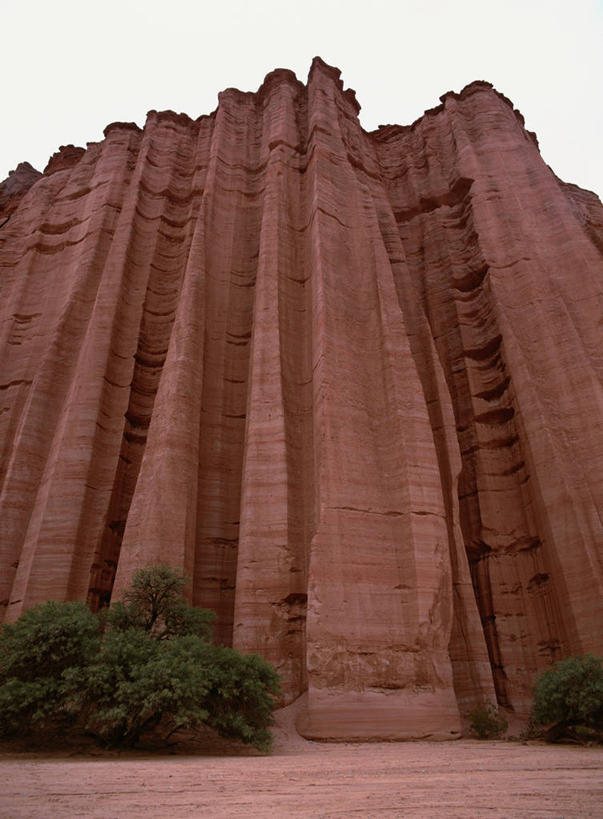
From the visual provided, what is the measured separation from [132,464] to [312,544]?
696cm

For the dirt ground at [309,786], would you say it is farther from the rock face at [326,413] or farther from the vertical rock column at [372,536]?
the rock face at [326,413]

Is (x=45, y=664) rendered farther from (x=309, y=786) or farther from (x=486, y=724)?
(x=486, y=724)

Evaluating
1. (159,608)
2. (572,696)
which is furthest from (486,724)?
(159,608)

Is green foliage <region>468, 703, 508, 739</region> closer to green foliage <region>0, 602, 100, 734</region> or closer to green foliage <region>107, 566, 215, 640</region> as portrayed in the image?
green foliage <region>107, 566, 215, 640</region>

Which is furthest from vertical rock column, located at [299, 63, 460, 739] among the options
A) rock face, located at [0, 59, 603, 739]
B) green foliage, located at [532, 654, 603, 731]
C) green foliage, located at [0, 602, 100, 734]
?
green foliage, located at [0, 602, 100, 734]

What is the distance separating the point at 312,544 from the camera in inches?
437

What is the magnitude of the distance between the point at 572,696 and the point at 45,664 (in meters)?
8.46

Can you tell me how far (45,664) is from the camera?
8438 mm

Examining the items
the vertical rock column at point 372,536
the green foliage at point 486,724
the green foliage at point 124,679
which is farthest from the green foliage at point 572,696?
the green foliage at point 124,679

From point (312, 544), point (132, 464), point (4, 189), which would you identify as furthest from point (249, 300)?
point (4, 189)

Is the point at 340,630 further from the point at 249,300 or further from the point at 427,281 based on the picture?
the point at 427,281

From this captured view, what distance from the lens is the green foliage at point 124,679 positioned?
761cm

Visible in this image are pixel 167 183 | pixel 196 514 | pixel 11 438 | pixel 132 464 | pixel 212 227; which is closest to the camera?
pixel 196 514

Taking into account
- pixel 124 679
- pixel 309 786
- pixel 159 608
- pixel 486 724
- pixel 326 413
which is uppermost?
pixel 326 413
